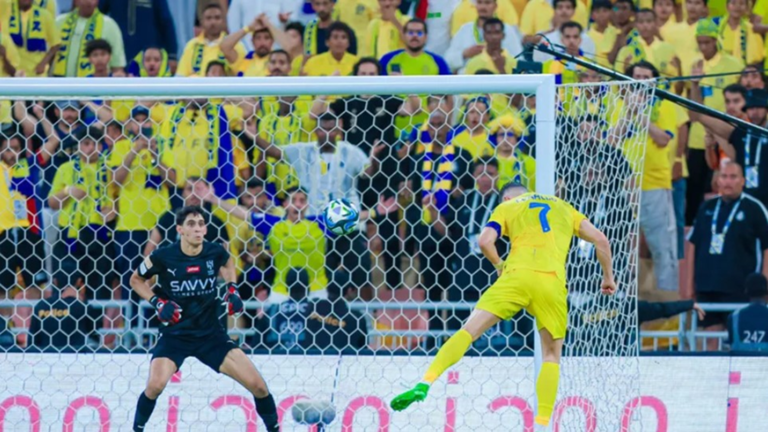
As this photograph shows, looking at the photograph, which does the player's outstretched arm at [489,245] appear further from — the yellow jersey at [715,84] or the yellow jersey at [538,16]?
the yellow jersey at [538,16]

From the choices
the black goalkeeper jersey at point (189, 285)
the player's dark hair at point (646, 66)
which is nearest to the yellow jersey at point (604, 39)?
the player's dark hair at point (646, 66)

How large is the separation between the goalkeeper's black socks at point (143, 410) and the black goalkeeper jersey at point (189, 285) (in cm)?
46

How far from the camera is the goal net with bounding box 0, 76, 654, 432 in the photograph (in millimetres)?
9430

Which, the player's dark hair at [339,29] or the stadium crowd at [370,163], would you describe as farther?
the player's dark hair at [339,29]

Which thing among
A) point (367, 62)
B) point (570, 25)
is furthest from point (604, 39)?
point (367, 62)

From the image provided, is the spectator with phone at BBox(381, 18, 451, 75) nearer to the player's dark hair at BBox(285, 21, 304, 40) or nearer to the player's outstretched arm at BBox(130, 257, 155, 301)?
the player's dark hair at BBox(285, 21, 304, 40)

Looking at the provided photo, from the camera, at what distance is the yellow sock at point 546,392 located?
25.8ft

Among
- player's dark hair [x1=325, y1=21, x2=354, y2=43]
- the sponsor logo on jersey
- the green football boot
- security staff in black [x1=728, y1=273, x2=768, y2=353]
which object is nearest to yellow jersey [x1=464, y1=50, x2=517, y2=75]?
player's dark hair [x1=325, y1=21, x2=354, y2=43]

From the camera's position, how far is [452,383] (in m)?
9.52

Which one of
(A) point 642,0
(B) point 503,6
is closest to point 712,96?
(A) point 642,0

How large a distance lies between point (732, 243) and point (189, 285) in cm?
442

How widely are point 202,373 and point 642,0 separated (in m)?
5.47

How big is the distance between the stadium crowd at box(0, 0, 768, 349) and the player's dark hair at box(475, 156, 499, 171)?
0.7 inches

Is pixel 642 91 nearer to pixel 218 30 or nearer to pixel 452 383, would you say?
pixel 452 383
